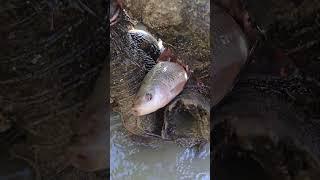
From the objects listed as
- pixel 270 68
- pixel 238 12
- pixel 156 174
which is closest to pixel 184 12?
pixel 238 12

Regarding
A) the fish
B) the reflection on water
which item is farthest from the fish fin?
the reflection on water

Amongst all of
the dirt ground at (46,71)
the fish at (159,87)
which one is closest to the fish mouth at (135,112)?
the fish at (159,87)

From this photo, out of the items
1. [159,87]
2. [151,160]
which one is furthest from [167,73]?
[151,160]

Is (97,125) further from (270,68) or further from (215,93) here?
(270,68)

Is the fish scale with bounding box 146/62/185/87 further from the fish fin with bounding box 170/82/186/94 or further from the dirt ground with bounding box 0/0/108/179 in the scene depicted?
the dirt ground with bounding box 0/0/108/179

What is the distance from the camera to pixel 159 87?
0.93m

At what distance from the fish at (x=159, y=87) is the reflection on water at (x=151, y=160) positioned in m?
0.07

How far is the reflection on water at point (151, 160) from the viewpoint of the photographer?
A: 96cm

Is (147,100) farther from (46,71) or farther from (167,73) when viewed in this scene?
(46,71)

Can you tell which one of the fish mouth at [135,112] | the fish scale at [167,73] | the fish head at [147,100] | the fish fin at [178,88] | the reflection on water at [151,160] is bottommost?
the reflection on water at [151,160]

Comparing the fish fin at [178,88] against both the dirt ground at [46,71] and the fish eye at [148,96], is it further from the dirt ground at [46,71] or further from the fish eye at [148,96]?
the dirt ground at [46,71]

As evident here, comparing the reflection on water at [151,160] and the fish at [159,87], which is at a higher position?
the fish at [159,87]

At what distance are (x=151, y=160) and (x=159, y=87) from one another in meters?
0.17

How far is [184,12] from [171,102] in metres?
0.20
